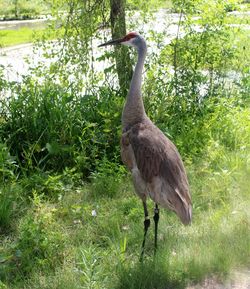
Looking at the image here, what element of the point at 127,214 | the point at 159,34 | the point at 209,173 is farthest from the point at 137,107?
the point at 159,34

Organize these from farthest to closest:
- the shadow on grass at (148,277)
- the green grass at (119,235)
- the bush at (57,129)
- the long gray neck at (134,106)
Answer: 1. the bush at (57,129)
2. the long gray neck at (134,106)
3. the green grass at (119,235)
4. the shadow on grass at (148,277)

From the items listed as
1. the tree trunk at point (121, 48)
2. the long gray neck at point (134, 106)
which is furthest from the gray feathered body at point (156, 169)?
the tree trunk at point (121, 48)

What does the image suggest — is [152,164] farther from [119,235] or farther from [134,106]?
[119,235]

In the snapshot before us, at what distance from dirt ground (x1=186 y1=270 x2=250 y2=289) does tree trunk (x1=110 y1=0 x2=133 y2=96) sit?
3.68 metres

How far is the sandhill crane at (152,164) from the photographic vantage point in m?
4.05

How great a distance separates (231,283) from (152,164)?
44.5 inches

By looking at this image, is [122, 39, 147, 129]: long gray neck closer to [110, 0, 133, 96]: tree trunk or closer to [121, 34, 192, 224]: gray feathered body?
[121, 34, 192, 224]: gray feathered body

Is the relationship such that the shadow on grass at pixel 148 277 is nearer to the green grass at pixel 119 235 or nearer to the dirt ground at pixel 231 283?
the green grass at pixel 119 235

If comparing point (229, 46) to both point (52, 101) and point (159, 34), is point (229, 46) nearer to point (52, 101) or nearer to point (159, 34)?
point (159, 34)

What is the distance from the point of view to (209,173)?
580cm

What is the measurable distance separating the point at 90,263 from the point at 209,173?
99.9 inches

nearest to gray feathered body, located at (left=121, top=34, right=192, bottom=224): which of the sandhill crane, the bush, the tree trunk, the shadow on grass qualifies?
the sandhill crane

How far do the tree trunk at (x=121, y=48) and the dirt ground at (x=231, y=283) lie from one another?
368 cm

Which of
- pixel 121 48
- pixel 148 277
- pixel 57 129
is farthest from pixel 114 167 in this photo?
pixel 148 277
